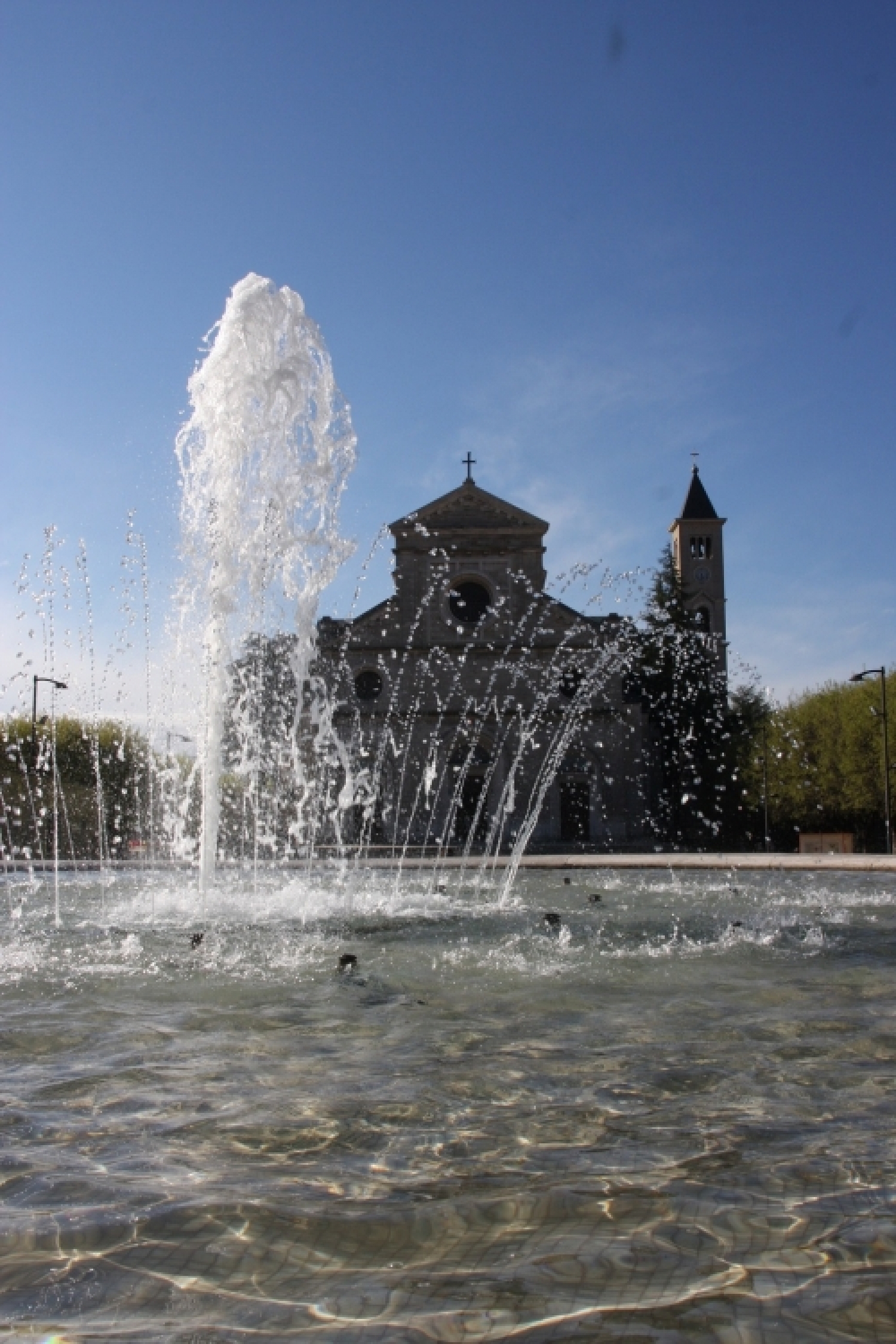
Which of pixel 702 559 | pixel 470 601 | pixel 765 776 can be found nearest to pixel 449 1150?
pixel 765 776

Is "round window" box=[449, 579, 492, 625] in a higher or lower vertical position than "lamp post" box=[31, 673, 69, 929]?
higher

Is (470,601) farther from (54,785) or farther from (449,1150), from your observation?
(449,1150)

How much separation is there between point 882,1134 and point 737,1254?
4.03ft

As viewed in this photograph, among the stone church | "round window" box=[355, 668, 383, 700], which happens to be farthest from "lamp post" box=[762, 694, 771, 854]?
"round window" box=[355, 668, 383, 700]

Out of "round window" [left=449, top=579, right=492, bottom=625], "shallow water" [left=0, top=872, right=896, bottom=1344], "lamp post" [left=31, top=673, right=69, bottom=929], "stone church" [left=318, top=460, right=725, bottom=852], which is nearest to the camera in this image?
"shallow water" [left=0, top=872, right=896, bottom=1344]

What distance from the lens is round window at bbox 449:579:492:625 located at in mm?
41438

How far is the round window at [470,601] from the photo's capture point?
41.4 metres

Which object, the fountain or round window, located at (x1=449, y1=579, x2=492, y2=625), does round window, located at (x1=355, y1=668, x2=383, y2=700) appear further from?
the fountain

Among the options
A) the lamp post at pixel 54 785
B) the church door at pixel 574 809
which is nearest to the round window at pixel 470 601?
the church door at pixel 574 809

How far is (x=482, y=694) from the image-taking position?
41.4 meters

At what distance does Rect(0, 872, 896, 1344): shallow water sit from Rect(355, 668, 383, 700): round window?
32601 millimetres

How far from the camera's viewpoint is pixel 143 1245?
289 cm

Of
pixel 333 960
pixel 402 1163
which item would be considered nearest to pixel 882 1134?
pixel 402 1163

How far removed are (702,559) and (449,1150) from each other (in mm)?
51148
